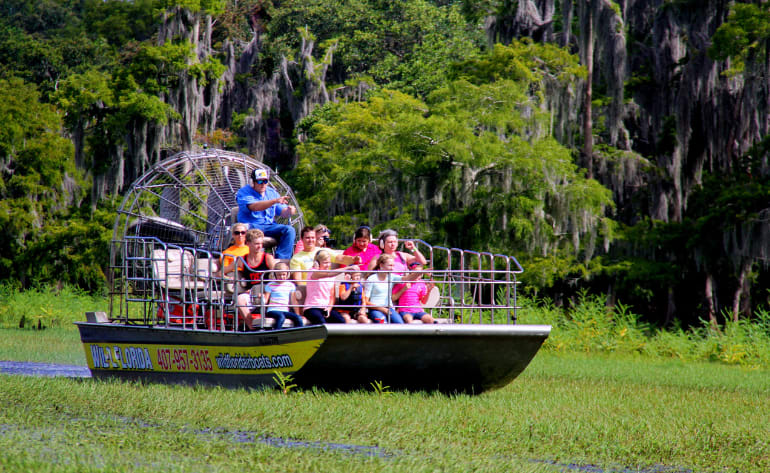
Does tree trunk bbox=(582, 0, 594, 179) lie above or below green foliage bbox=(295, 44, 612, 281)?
above

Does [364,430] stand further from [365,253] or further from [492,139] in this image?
[492,139]

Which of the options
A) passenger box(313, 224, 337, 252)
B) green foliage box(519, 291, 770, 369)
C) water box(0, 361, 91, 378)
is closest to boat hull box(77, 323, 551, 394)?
passenger box(313, 224, 337, 252)

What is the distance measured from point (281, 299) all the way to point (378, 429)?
3.20 meters

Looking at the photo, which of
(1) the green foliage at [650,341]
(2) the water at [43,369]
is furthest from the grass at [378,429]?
(1) the green foliage at [650,341]

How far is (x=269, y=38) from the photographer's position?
48562 millimetres

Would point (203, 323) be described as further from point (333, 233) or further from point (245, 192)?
point (333, 233)

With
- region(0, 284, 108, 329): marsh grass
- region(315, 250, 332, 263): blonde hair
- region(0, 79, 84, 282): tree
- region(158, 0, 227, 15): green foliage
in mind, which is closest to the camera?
region(315, 250, 332, 263): blonde hair

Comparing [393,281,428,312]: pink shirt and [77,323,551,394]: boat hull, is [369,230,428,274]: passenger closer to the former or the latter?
[393,281,428,312]: pink shirt

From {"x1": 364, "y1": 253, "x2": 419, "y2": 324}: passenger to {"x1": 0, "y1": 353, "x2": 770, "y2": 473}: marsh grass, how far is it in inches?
35.6

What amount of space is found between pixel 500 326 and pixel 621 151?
22.4 meters

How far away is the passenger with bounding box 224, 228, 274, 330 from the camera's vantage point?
1211cm

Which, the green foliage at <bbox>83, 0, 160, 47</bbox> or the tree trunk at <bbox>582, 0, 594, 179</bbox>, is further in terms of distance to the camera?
the green foliage at <bbox>83, 0, 160, 47</bbox>

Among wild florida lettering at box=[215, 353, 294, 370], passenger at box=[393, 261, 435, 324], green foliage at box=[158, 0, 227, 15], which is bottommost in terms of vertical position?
wild florida lettering at box=[215, 353, 294, 370]

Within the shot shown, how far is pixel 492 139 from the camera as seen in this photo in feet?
86.4
